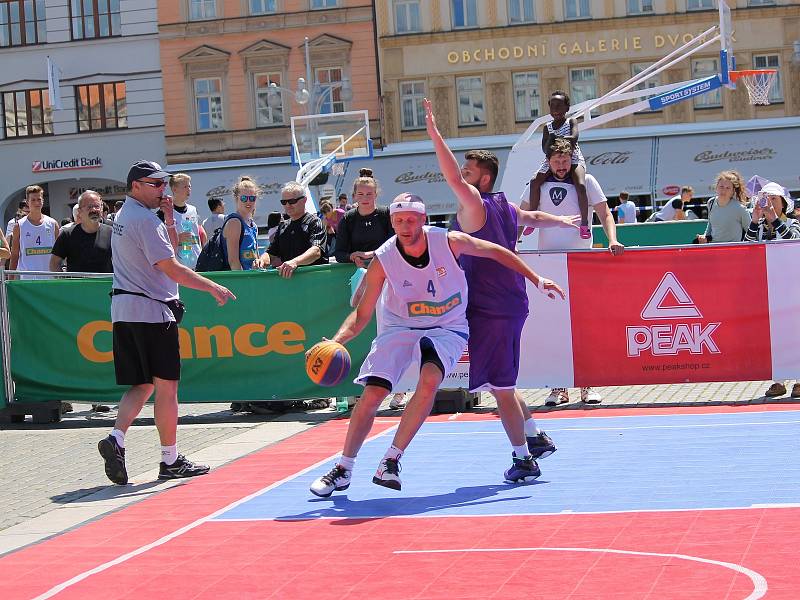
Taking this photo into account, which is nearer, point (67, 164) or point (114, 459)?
point (114, 459)

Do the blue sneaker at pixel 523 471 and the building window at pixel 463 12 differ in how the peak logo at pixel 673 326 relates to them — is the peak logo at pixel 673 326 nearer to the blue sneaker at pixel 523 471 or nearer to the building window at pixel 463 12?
the blue sneaker at pixel 523 471

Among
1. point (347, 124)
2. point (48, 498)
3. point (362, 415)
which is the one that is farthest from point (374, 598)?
point (347, 124)

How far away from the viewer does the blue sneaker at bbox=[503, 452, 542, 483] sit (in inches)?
335

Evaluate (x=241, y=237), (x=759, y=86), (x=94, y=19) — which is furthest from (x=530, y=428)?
(x=94, y=19)

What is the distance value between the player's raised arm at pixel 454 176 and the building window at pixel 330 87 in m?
39.3

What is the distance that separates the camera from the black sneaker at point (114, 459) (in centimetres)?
913

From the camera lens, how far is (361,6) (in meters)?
48.3

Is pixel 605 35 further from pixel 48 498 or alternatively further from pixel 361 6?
pixel 48 498

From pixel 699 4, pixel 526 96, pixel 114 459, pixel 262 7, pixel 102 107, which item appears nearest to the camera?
pixel 114 459

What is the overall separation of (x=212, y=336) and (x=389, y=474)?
488 cm

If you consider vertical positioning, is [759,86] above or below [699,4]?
below

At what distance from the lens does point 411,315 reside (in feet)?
27.1

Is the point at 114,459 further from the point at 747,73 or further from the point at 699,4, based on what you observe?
the point at 699,4

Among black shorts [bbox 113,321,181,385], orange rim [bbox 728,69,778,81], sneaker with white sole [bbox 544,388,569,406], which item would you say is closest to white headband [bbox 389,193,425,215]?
black shorts [bbox 113,321,181,385]
